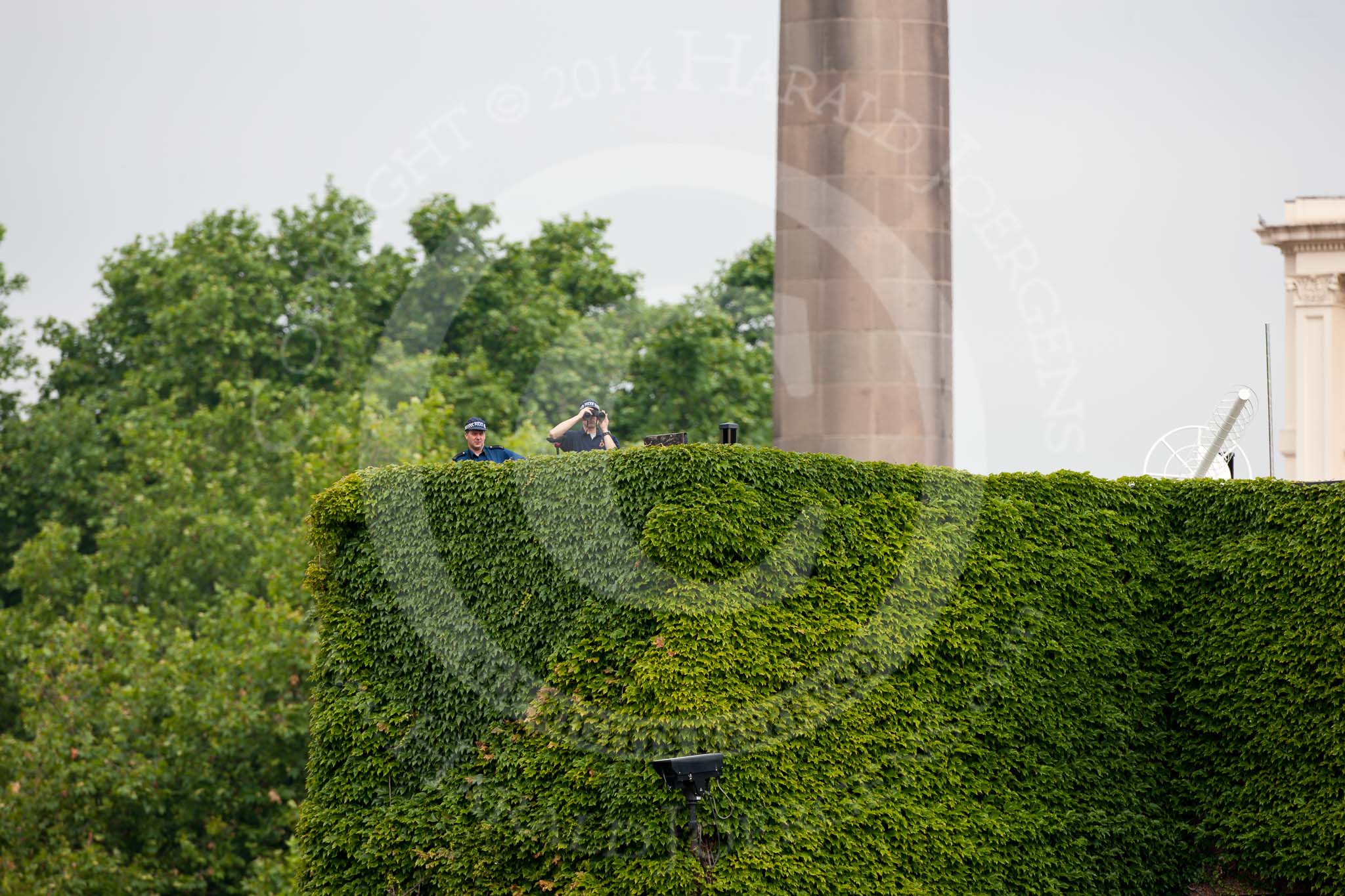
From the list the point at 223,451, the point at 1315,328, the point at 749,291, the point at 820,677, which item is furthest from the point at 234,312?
the point at 820,677

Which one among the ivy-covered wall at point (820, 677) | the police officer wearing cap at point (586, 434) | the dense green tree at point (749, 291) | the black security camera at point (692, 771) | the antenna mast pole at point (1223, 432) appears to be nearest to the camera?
the black security camera at point (692, 771)

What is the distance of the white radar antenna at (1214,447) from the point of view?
950 inches

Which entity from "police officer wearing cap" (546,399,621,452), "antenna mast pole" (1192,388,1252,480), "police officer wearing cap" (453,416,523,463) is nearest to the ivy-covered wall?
"police officer wearing cap" (453,416,523,463)

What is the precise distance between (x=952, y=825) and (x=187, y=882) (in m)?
25.2

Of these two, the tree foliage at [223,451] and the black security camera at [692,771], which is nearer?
the black security camera at [692,771]

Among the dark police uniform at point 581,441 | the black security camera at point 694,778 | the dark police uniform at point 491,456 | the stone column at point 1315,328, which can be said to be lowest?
the black security camera at point 694,778

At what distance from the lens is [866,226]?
95.8ft

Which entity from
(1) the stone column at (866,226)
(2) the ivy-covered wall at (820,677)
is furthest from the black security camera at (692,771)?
(1) the stone column at (866,226)

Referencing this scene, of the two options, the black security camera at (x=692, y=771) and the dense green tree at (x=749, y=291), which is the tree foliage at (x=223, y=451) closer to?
the dense green tree at (x=749, y=291)

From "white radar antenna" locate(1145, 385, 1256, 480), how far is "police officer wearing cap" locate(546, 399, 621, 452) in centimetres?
714

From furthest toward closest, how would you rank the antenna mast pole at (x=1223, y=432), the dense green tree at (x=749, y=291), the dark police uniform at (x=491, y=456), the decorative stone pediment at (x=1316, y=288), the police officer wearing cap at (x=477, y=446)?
the dense green tree at (x=749, y=291)
the decorative stone pediment at (x=1316, y=288)
the antenna mast pole at (x=1223, y=432)
the police officer wearing cap at (x=477, y=446)
the dark police uniform at (x=491, y=456)

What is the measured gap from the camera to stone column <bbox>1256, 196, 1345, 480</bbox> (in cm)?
3988

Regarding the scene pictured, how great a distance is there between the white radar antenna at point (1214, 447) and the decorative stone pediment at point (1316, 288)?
660 inches

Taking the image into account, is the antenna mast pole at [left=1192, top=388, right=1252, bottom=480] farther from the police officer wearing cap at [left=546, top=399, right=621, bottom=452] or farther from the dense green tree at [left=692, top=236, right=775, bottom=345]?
the dense green tree at [left=692, top=236, right=775, bottom=345]
